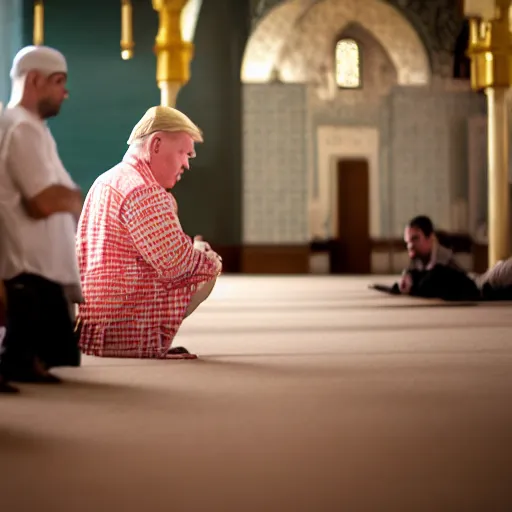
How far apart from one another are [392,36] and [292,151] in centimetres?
262

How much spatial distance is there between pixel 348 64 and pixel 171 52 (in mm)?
6425

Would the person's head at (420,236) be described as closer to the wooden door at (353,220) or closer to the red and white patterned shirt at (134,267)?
the red and white patterned shirt at (134,267)

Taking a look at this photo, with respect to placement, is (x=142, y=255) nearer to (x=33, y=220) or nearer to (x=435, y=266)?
A: (x=33, y=220)

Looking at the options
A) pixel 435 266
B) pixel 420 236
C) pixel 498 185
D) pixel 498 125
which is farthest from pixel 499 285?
pixel 498 125

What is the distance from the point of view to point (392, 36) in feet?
54.4

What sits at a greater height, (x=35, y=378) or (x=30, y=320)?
(x=30, y=320)

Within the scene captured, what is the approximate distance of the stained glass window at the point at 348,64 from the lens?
16875 millimetres

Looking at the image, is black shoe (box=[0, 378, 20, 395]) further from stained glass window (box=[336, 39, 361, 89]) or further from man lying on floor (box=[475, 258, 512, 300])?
stained glass window (box=[336, 39, 361, 89])

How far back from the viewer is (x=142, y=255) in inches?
164

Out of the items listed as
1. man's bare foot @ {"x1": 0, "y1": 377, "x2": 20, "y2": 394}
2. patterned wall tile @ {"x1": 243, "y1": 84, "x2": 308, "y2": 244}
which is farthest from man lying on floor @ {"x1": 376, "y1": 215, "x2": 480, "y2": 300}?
patterned wall tile @ {"x1": 243, "y1": 84, "x2": 308, "y2": 244}

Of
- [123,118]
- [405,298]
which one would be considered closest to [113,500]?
[405,298]

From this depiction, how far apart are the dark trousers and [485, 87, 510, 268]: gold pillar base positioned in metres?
8.63

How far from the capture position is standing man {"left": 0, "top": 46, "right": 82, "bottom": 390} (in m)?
3.54

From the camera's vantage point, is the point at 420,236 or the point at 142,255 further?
the point at 420,236
